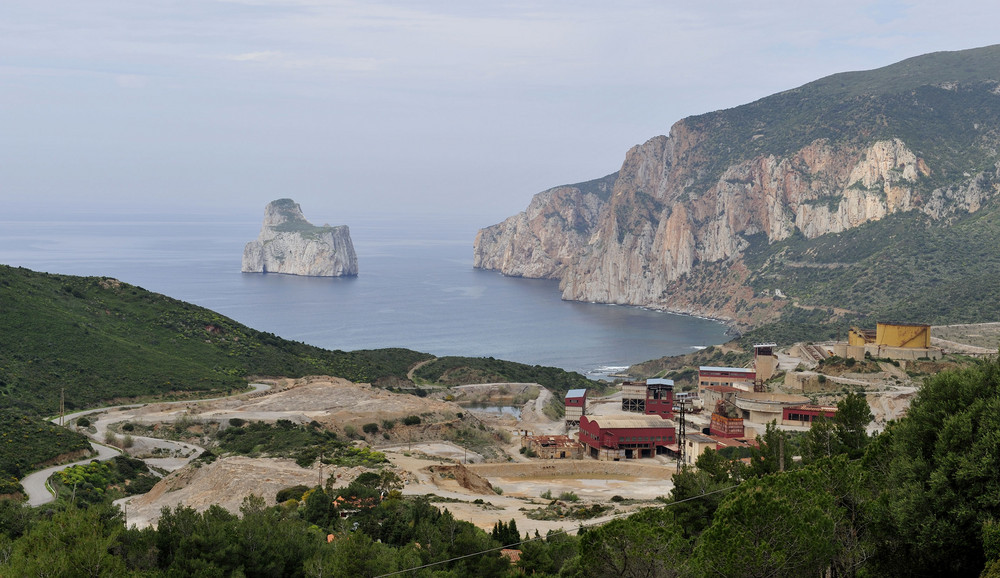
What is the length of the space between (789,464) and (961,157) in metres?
139

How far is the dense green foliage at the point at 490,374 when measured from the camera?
84.5 m

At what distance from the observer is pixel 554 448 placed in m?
51.9

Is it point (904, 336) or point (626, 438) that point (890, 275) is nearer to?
point (904, 336)

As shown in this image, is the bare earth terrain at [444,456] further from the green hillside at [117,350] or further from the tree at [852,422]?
the tree at [852,422]

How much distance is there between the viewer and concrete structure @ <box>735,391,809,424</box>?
54.4 metres

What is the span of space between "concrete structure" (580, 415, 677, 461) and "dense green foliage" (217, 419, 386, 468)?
15.0m

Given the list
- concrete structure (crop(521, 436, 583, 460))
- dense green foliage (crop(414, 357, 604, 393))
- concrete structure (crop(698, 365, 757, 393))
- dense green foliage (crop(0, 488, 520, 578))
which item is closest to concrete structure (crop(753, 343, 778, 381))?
concrete structure (crop(698, 365, 757, 393))

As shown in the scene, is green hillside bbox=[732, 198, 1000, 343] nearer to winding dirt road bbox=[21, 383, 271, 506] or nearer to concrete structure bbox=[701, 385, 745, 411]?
concrete structure bbox=[701, 385, 745, 411]

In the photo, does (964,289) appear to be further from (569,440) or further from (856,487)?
(856,487)

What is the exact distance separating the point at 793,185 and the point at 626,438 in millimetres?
126009

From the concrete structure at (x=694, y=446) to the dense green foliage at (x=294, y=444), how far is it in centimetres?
1711

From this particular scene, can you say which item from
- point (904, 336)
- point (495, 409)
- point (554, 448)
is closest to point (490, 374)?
point (495, 409)

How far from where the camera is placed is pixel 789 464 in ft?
91.2

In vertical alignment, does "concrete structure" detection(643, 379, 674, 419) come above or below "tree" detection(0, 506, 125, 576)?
below
